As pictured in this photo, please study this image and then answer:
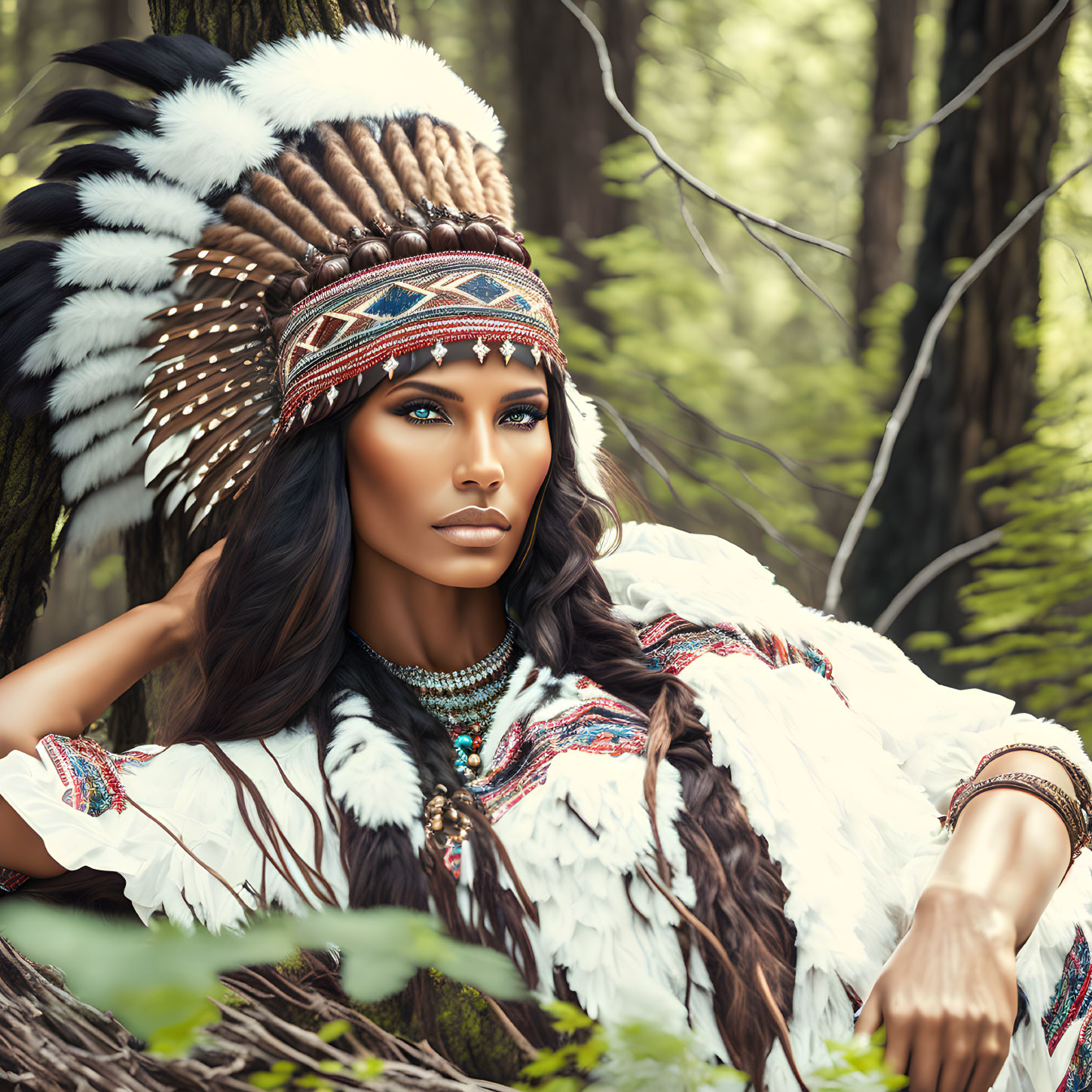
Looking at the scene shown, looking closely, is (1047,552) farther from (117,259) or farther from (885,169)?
(885,169)

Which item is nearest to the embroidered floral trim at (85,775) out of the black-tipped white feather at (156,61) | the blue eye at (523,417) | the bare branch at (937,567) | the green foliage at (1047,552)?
the blue eye at (523,417)

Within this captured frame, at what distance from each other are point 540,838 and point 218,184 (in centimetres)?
139

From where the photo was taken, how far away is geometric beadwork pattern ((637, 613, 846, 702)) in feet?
6.38

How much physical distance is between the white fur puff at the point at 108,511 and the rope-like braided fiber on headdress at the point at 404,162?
861 millimetres

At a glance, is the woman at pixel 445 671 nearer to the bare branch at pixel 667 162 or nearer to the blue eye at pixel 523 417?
the blue eye at pixel 523 417

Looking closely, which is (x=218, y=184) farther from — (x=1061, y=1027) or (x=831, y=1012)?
(x=1061, y=1027)

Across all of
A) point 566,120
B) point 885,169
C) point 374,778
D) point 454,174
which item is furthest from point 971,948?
point 885,169

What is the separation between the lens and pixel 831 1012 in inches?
59.7

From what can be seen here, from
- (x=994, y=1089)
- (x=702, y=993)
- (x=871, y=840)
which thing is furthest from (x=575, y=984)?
(x=994, y=1089)

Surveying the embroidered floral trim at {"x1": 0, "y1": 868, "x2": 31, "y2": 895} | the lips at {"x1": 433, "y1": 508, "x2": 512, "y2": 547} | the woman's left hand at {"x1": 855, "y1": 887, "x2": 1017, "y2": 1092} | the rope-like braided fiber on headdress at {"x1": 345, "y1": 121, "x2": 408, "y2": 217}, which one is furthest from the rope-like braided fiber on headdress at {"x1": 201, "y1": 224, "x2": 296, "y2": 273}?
the woman's left hand at {"x1": 855, "y1": 887, "x2": 1017, "y2": 1092}

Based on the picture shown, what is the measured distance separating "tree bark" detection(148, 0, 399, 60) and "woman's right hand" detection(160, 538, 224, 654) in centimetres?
116

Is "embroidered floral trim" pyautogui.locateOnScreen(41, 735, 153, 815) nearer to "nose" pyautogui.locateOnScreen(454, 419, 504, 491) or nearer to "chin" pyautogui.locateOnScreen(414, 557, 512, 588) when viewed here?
"chin" pyautogui.locateOnScreen(414, 557, 512, 588)

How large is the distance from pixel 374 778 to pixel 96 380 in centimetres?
102

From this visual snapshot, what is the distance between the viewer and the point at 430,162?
208 cm
